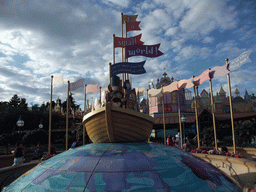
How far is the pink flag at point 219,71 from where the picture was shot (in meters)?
8.89

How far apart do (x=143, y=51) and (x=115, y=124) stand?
6327mm

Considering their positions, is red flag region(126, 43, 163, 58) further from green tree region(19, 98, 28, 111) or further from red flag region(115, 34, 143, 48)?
green tree region(19, 98, 28, 111)

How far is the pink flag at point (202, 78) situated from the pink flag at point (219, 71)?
0.26 meters

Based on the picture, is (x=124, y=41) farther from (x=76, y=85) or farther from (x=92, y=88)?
(x=76, y=85)

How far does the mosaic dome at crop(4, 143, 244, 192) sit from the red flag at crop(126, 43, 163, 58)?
6.70 m

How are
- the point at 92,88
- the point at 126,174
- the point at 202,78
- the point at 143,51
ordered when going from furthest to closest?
the point at 92,88 < the point at 202,78 < the point at 143,51 < the point at 126,174

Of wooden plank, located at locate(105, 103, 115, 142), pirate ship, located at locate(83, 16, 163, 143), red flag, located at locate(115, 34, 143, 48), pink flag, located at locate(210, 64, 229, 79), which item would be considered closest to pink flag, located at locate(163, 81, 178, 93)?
pink flag, located at locate(210, 64, 229, 79)

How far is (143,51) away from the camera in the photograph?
9938 millimetres

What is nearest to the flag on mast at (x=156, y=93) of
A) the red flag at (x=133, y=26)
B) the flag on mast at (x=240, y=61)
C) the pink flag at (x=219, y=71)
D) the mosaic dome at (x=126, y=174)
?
the pink flag at (x=219, y=71)

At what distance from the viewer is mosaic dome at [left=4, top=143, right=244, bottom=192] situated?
3059mm

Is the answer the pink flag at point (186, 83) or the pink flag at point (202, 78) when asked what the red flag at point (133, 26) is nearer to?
the pink flag at point (186, 83)

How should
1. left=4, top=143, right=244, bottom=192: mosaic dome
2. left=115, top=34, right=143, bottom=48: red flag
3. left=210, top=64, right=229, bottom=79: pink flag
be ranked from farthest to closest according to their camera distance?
left=115, top=34, right=143, bottom=48: red flag
left=210, top=64, right=229, bottom=79: pink flag
left=4, top=143, right=244, bottom=192: mosaic dome

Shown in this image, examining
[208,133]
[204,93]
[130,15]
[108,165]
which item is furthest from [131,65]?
[204,93]

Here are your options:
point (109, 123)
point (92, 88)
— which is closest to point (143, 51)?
point (92, 88)
